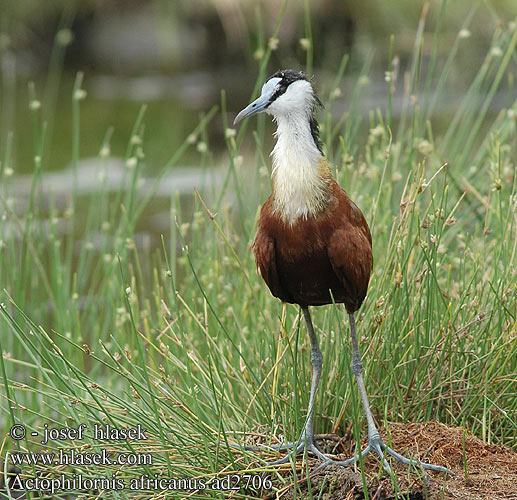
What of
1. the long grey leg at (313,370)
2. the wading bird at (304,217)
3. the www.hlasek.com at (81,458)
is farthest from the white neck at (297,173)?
the www.hlasek.com at (81,458)

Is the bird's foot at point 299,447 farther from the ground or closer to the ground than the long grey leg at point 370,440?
closer to the ground

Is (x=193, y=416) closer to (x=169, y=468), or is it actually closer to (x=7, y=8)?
(x=169, y=468)

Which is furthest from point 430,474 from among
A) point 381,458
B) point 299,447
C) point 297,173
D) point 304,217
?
point 297,173

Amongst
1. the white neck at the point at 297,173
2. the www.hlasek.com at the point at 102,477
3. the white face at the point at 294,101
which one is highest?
the white face at the point at 294,101

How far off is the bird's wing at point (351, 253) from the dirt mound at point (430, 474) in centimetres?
41

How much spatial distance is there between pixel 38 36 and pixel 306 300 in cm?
1017

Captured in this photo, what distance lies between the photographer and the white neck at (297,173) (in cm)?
209

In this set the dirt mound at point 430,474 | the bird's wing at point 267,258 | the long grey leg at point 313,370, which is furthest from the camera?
the long grey leg at point 313,370

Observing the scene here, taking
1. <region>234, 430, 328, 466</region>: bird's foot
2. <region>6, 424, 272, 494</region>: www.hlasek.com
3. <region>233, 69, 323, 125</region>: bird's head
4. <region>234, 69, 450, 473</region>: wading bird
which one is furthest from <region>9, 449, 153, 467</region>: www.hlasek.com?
<region>233, 69, 323, 125</region>: bird's head

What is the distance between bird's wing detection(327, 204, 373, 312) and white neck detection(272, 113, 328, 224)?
0.09 metres

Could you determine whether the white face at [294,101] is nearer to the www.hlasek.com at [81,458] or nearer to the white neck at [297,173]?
the white neck at [297,173]

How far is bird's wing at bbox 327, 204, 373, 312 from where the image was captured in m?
2.10

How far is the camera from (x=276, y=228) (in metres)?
2.12

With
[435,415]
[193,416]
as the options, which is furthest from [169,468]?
[435,415]
